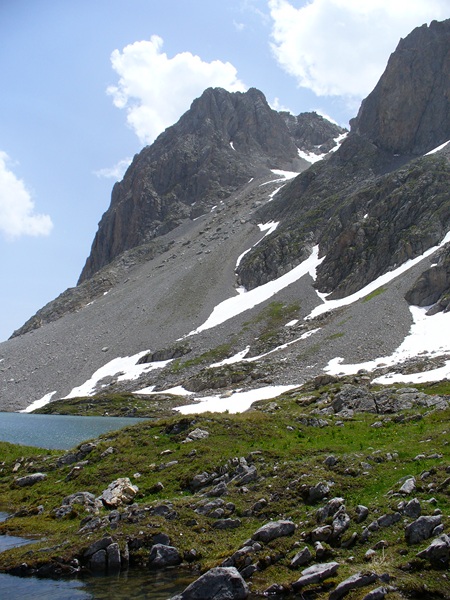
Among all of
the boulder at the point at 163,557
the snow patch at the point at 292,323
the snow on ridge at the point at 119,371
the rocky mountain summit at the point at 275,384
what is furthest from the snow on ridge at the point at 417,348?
the boulder at the point at 163,557

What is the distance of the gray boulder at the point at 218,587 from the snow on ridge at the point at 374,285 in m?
91.7

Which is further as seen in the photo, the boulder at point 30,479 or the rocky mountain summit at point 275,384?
the boulder at point 30,479

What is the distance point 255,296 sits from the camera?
4719 inches

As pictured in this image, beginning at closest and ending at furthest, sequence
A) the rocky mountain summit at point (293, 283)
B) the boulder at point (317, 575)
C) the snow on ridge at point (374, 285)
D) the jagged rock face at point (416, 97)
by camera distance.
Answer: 1. the boulder at point (317, 575)
2. the rocky mountain summit at point (293, 283)
3. the snow on ridge at point (374, 285)
4. the jagged rock face at point (416, 97)

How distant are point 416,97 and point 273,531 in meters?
176

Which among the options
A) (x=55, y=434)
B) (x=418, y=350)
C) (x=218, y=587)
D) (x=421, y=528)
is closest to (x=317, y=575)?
(x=218, y=587)

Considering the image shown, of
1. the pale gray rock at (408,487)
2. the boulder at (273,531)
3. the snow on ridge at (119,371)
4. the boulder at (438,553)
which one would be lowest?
the boulder at (438,553)

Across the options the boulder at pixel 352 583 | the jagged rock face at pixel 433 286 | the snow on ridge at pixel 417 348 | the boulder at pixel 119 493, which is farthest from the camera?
the jagged rock face at pixel 433 286

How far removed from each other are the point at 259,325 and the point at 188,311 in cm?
2330

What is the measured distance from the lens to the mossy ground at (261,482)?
47.1 feet

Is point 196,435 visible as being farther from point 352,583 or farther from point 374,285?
point 374,285

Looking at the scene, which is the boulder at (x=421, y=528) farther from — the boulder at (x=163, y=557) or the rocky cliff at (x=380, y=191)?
the rocky cliff at (x=380, y=191)

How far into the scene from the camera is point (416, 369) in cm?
6281

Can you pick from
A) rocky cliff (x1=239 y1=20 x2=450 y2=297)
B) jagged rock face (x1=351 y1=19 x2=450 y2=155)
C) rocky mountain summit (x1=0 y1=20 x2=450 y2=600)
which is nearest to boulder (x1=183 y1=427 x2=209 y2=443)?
rocky mountain summit (x1=0 y1=20 x2=450 y2=600)
